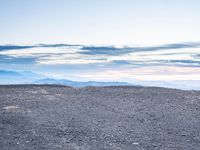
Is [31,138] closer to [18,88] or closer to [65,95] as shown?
[65,95]

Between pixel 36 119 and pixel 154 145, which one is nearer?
pixel 154 145

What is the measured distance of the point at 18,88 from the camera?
85.1ft

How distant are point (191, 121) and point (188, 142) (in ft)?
11.2

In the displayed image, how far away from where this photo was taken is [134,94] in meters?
23.9

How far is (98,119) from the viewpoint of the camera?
17719 mm

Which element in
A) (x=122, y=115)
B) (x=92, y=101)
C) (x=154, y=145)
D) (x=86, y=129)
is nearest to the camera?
(x=154, y=145)

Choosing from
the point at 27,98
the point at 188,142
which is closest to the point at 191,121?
the point at 188,142

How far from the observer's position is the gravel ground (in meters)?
14.3

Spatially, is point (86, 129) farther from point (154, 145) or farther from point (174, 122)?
point (174, 122)

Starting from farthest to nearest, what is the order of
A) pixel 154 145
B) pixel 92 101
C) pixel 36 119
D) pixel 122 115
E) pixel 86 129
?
pixel 92 101
pixel 122 115
pixel 36 119
pixel 86 129
pixel 154 145

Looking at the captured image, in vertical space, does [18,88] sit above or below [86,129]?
above

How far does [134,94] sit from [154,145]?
31.8 feet

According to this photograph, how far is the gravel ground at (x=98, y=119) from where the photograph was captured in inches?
564

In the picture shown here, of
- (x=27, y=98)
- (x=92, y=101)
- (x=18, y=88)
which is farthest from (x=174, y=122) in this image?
(x=18, y=88)
